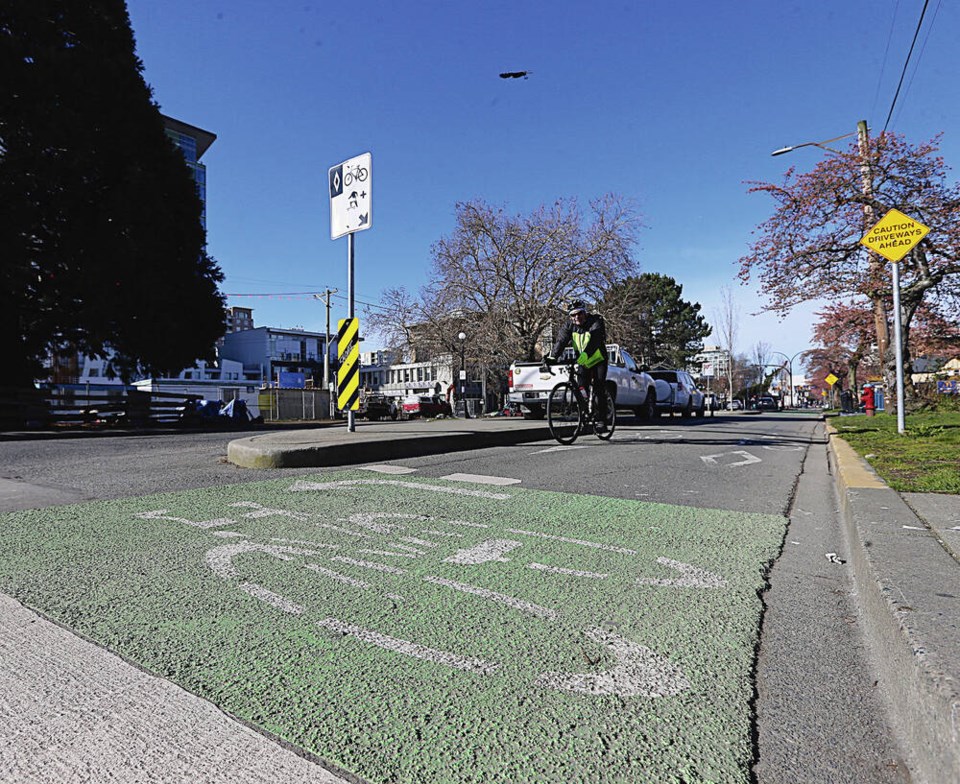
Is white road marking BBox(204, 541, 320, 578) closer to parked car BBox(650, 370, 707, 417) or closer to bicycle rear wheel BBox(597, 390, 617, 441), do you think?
bicycle rear wheel BBox(597, 390, 617, 441)

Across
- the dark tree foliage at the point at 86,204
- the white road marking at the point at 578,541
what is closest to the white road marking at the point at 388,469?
the white road marking at the point at 578,541

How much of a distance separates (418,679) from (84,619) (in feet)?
4.44

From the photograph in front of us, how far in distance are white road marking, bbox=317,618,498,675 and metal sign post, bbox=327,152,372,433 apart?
733 cm

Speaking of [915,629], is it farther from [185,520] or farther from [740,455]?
[740,455]

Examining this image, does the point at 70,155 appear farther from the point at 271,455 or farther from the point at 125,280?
the point at 271,455

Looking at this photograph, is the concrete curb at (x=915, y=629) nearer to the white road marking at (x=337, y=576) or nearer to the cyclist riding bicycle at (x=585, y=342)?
the white road marking at (x=337, y=576)

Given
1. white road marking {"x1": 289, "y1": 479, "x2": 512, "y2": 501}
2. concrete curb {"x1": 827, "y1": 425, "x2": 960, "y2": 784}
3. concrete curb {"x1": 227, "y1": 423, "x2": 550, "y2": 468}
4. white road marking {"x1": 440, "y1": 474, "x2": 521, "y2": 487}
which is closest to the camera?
concrete curb {"x1": 827, "y1": 425, "x2": 960, "y2": 784}

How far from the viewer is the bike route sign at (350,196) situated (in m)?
9.51

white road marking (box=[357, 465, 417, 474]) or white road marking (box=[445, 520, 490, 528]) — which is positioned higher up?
white road marking (box=[357, 465, 417, 474])

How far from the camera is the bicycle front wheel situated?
887 centimetres

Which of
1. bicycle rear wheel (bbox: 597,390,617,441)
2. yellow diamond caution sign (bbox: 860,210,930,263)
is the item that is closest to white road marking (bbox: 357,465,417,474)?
bicycle rear wheel (bbox: 597,390,617,441)

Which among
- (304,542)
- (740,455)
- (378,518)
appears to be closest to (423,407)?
(740,455)

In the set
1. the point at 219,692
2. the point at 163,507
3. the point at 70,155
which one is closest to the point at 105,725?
the point at 219,692

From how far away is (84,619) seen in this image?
2125 millimetres
